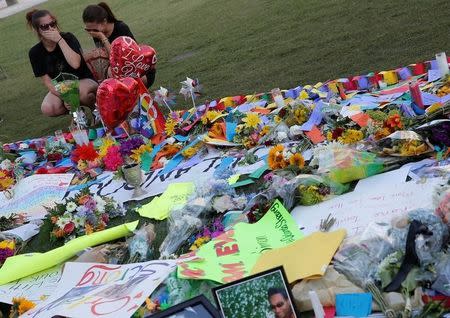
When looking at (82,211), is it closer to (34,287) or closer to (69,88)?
(34,287)

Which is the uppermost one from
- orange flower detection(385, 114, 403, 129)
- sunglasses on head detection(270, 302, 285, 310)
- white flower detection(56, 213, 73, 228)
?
sunglasses on head detection(270, 302, 285, 310)

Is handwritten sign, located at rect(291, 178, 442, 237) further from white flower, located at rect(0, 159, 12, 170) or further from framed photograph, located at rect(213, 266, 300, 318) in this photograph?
white flower, located at rect(0, 159, 12, 170)

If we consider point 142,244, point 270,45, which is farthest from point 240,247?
point 270,45

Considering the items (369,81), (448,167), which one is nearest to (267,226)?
(448,167)

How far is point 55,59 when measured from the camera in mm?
5582

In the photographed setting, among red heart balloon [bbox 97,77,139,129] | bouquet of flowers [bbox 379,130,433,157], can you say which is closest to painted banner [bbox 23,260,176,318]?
bouquet of flowers [bbox 379,130,433,157]

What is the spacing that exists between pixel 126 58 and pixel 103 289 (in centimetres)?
238

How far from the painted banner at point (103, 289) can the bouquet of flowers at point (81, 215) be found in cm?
54

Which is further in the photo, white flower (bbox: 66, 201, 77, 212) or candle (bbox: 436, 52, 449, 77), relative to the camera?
candle (bbox: 436, 52, 449, 77)

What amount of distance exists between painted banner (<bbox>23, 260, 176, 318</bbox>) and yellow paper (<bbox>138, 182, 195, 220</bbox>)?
2.05 feet

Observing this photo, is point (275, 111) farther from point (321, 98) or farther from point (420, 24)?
point (420, 24)

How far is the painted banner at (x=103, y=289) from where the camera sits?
2365 mm

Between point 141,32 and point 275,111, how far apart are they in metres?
5.69

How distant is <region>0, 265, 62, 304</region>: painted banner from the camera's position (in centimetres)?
285
